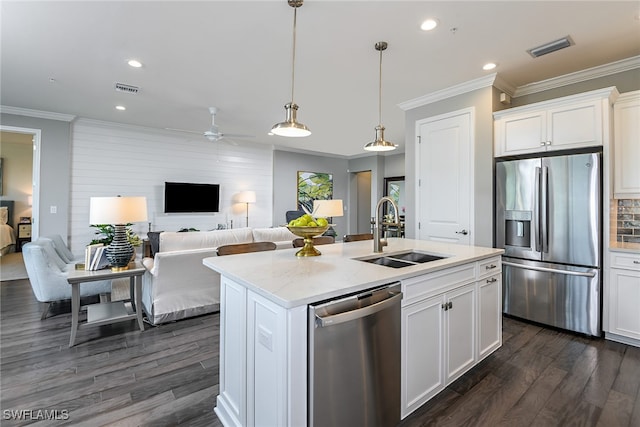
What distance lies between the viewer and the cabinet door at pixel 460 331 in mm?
1880

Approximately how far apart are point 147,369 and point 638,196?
4.52m

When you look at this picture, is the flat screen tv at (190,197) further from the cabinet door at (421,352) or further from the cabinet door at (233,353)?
the cabinet door at (421,352)

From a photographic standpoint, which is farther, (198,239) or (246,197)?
(246,197)

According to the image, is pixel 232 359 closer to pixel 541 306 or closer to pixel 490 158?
pixel 541 306

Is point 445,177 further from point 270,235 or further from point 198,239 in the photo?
point 198,239

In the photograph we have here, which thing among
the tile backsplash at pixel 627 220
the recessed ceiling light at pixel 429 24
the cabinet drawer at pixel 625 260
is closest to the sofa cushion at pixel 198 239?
the recessed ceiling light at pixel 429 24

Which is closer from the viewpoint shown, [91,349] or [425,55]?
[91,349]

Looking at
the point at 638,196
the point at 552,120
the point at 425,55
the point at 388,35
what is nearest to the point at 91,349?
the point at 388,35

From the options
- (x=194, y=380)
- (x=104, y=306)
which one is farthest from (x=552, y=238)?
(x=104, y=306)

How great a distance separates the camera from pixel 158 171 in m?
6.00

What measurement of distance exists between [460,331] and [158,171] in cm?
611

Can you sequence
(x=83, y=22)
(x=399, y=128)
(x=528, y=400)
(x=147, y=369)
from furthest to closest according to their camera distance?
1. (x=399, y=128)
2. (x=83, y=22)
3. (x=147, y=369)
4. (x=528, y=400)

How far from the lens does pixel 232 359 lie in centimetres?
162

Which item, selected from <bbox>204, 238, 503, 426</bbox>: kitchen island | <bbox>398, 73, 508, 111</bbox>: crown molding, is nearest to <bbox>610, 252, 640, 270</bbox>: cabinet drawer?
<bbox>204, 238, 503, 426</bbox>: kitchen island
